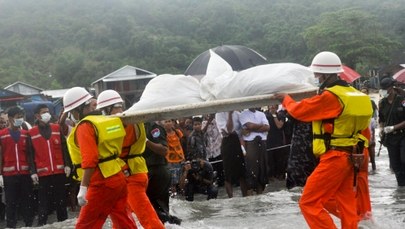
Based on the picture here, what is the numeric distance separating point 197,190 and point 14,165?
3.01 m

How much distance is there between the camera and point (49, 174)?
949 cm

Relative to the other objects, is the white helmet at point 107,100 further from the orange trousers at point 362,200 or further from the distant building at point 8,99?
the distant building at point 8,99

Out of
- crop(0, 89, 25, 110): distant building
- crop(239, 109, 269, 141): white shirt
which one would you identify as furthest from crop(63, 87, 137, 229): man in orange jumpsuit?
crop(0, 89, 25, 110): distant building

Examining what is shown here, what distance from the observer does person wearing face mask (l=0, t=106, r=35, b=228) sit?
9.48 m

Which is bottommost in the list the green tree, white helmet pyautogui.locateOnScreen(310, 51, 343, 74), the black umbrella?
white helmet pyautogui.locateOnScreen(310, 51, 343, 74)

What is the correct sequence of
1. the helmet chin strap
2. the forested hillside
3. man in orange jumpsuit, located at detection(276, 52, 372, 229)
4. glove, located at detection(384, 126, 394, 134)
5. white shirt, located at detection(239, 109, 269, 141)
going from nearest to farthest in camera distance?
man in orange jumpsuit, located at detection(276, 52, 372, 229) → the helmet chin strap → glove, located at detection(384, 126, 394, 134) → white shirt, located at detection(239, 109, 269, 141) → the forested hillside

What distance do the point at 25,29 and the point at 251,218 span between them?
304 ft

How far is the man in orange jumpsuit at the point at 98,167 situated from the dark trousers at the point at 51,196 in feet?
11.3

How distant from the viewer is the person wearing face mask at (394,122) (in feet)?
32.8

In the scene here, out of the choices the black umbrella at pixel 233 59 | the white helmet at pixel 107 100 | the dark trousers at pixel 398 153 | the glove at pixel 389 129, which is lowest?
the dark trousers at pixel 398 153

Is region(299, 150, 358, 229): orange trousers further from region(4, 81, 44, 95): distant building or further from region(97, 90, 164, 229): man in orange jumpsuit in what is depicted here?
region(4, 81, 44, 95): distant building

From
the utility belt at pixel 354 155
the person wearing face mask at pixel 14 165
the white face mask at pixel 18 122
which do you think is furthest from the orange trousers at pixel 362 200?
the white face mask at pixel 18 122

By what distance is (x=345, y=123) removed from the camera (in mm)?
5816

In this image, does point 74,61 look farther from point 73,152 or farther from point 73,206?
point 73,152
